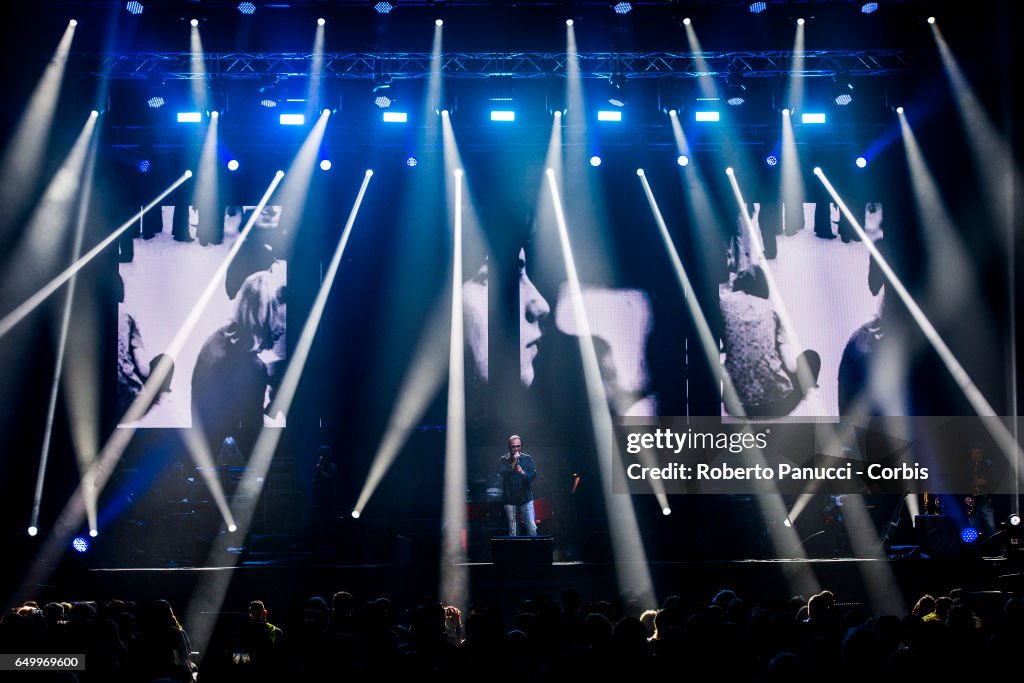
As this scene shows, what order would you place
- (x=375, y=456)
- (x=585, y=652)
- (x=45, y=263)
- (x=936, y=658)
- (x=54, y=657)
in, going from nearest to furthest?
(x=936, y=658) → (x=585, y=652) → (x=54, y=657) → (x=45, y=263) → (x=375, y=456)

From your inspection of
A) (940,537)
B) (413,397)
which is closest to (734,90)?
(940,537)

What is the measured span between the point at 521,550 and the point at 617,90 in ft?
18.2

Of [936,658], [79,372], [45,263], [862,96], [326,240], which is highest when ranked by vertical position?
[862,96]

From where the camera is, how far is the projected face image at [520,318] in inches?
501

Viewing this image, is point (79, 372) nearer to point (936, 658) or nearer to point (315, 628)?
point (315, 628)

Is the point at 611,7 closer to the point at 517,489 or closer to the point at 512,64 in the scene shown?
the point at 512,64

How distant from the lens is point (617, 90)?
35.9 ft

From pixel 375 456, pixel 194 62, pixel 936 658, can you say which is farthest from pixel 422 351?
pixel 936 658

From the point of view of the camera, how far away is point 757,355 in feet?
40.2

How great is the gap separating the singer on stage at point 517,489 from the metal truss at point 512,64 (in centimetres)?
447

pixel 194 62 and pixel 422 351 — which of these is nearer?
pixel 194 62

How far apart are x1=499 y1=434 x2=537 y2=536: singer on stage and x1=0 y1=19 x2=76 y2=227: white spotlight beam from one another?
20.0 feet

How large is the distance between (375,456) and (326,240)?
10.1 ft
